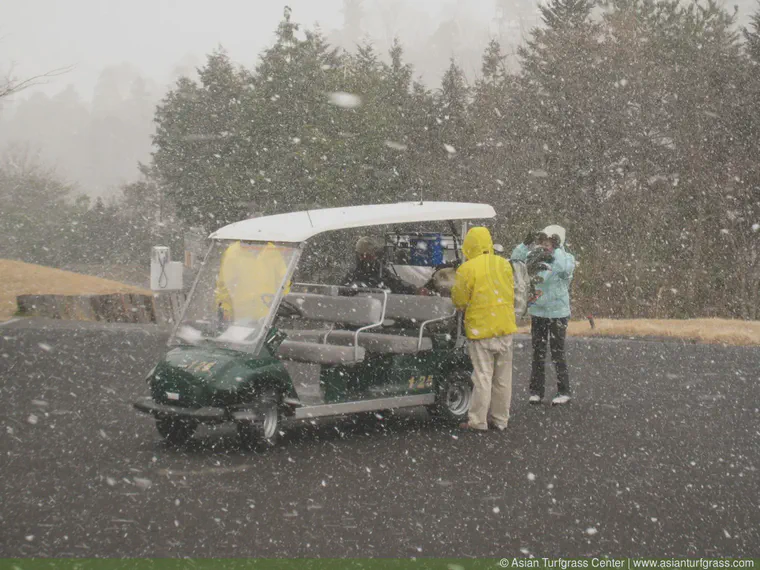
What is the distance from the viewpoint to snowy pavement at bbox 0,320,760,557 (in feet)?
19.8

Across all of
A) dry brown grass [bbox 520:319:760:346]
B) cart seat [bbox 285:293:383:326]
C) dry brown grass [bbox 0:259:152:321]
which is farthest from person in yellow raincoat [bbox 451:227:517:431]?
dry brown grass [bbox 0:259:152:321]

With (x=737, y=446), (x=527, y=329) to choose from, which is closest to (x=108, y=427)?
(x=737, y=446)

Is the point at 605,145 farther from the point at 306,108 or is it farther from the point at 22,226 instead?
the point at 22,226

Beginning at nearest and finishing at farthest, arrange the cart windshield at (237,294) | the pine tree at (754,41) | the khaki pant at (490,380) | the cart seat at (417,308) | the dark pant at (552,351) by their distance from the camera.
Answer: the cart windshield at (237,294) < the khaki pant at (490,380) < the cart seat at (417,308) < the dark pant at (552,351) < the pine tree at (754,41)

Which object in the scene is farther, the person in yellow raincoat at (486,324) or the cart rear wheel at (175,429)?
the person in yellow raincoat at (486,324)

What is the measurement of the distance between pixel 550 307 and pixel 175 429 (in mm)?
4432

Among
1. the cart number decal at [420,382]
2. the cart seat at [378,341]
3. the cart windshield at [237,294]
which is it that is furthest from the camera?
the cart number decal at [420,382]

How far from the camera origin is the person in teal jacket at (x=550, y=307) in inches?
448

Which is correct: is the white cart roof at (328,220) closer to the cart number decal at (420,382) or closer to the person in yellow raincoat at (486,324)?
the person in yellow raincoat at (486,324)

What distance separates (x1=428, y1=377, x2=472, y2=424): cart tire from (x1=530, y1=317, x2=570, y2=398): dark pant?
3.87 ft

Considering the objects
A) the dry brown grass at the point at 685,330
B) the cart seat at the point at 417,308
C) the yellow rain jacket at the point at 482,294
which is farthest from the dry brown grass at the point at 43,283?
the yellow rain jacket at the point at 482,294

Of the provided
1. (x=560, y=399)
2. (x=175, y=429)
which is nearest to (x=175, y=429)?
(x=175, y=429)

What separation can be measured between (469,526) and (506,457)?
2255mm

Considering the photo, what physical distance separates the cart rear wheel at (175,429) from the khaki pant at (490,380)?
266cm
